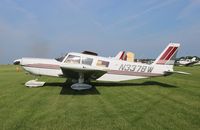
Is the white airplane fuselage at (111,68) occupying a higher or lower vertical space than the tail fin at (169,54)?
lower

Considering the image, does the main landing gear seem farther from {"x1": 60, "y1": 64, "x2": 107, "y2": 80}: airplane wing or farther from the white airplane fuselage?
the white airplane fuselage

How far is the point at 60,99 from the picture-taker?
7688 millimetres

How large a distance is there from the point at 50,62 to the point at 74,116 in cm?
595

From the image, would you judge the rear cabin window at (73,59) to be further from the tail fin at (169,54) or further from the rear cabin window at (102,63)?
the tail fin at (169,54)

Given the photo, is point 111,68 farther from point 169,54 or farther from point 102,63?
point 169,54

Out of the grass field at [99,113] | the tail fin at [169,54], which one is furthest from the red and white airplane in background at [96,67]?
the grass field at [99,113]

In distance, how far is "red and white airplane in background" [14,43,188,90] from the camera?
10.4 meters

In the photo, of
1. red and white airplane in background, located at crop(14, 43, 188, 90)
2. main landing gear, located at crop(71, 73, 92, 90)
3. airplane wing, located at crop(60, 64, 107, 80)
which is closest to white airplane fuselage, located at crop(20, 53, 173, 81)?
red and white airplane in background, located at crop(14, 43, 188, 90)

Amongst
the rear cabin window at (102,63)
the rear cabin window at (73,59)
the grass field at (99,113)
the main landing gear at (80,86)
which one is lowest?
the grass field at (99,113)

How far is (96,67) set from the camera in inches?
405

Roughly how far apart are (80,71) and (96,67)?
1302mm

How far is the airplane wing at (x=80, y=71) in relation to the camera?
8.84 metres

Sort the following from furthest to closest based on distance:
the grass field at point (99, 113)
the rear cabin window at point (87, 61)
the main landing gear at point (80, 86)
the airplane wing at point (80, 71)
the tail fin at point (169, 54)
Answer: the tail fin at point (169, 54) → the rear cabin window at point (87, 61) → the main landing gear at point (80, 86) → the airplane wing at point (80, 71) → the grass field at point (99, 113)

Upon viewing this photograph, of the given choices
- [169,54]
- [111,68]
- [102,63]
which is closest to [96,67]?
[102,63]
